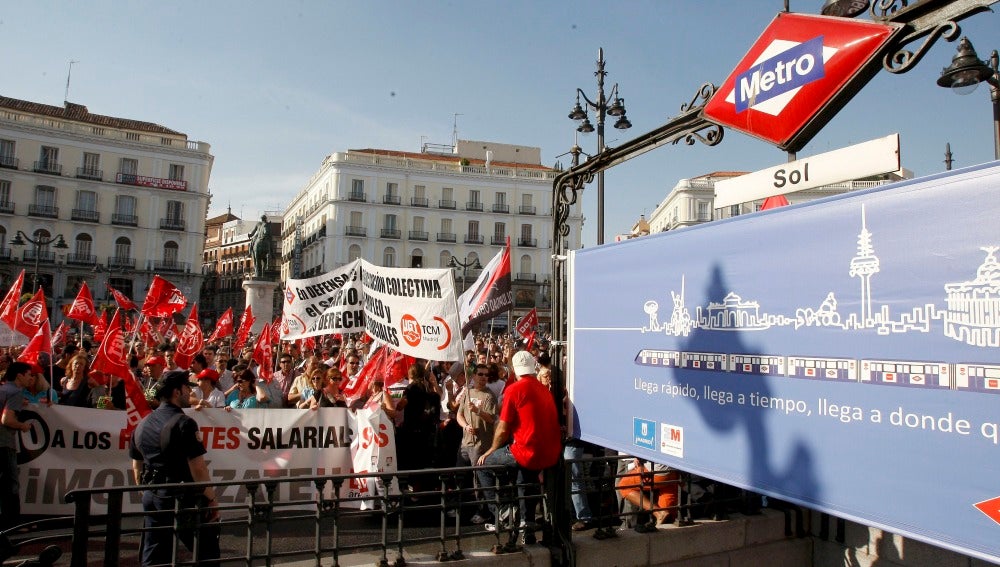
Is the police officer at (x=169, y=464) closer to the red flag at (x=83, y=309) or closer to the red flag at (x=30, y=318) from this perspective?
the red flag at (x=30, y=318)

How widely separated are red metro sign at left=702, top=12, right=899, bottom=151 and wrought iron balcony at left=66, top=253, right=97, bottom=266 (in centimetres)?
5728

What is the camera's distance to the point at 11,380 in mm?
6113

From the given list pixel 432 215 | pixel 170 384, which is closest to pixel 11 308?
pixel 170 384

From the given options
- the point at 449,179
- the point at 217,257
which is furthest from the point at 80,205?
the point at 217,257

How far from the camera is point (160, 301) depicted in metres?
14.1

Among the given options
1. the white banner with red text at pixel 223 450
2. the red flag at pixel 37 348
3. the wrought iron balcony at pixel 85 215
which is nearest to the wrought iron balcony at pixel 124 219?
the wrought iron balcony at pixel 85 215

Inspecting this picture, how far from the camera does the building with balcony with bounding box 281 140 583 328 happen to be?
58500 millimetres

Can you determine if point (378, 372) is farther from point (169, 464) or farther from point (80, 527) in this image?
point (80, 527)

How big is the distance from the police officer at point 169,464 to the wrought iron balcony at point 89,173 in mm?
56203

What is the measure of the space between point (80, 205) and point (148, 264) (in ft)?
21.0

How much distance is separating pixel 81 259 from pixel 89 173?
6.49 m

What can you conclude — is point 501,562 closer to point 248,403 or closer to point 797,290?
point 797,290

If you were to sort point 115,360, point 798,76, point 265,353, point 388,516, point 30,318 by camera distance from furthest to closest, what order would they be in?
point 265,353, point 30,318, point 115,360, point 388,516, point 798,76

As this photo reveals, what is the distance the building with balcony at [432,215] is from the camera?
58.5 meters
